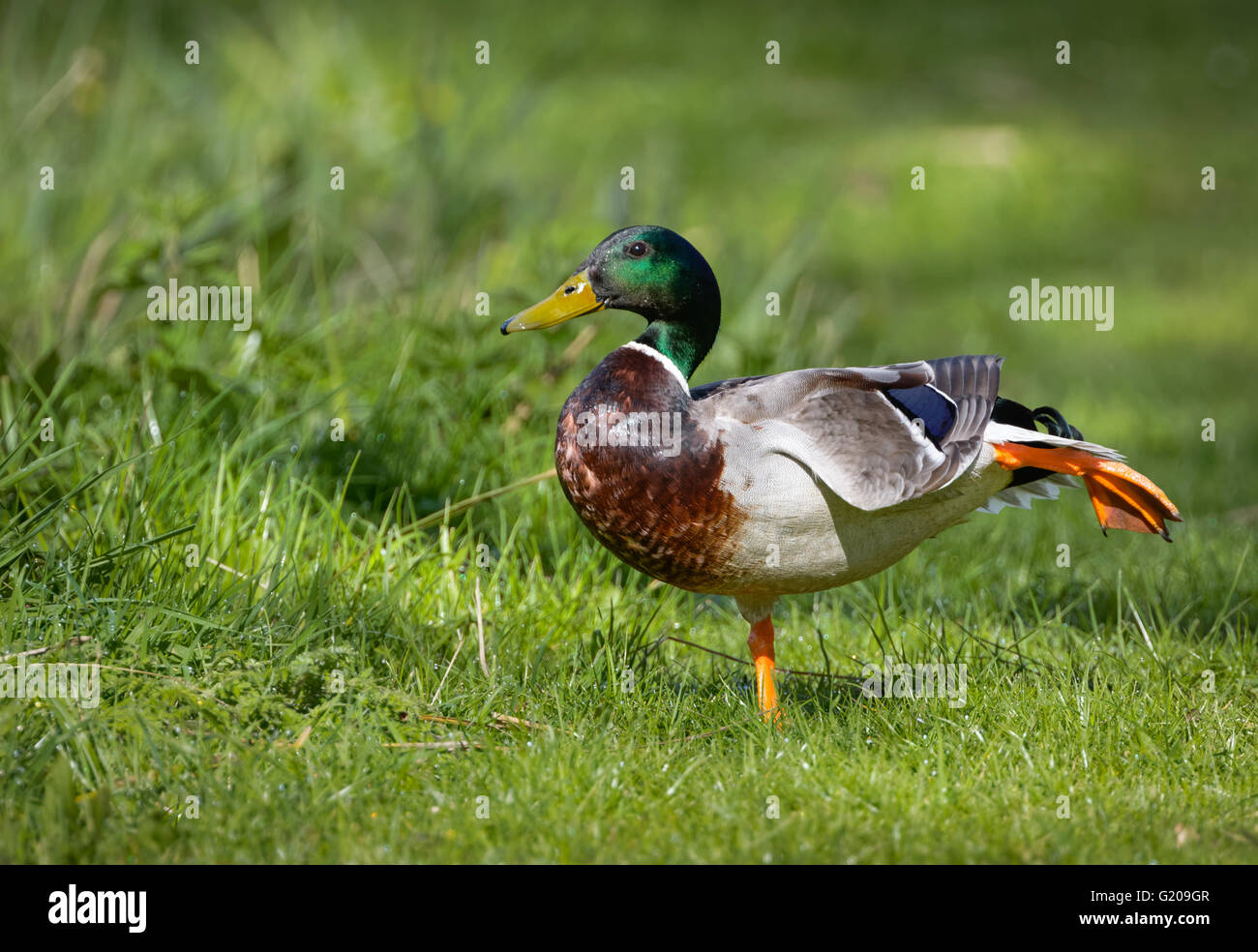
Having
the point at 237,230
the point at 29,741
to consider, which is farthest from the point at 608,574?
the point at 237,230

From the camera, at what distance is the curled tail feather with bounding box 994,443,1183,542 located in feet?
11.0

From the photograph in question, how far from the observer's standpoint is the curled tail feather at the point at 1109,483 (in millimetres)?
3354

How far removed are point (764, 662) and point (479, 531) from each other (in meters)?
→ 1.29

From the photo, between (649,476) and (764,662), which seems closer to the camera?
(649,476)

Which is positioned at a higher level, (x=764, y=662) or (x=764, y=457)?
(x=764, y=457)

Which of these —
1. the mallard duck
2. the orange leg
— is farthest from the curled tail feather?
the orange leg

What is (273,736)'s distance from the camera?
3.13 metres

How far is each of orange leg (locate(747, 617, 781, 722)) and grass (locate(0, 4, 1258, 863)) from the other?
3.4 inches

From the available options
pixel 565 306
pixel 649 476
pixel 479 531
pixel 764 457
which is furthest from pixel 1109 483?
pixel 479 531

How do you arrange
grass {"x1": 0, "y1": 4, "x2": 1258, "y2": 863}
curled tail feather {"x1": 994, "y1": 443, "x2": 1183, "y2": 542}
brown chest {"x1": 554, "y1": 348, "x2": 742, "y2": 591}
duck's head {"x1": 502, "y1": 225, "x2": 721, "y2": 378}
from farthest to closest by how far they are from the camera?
duck's head {"x1": 502, "y1": 225, "x2": 721, "y2": 378}, curled tail feather {"x1": 994, "y1": 443, "x2": 1183, "y2": 542}, brown chest {"x1": 554, "y1": 348, "x2": 742, "y2": 591}, grass {"x1": 0, "y1": 4, "x2": 1258, "y2": 863}

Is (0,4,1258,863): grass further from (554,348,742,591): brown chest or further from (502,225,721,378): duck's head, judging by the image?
(502,225,721,378): duck's head

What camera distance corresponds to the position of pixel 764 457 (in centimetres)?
324

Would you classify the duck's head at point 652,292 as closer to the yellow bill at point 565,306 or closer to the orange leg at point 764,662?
the yellow bill at point 565,306

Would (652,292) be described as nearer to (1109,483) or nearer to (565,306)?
(565,306)
